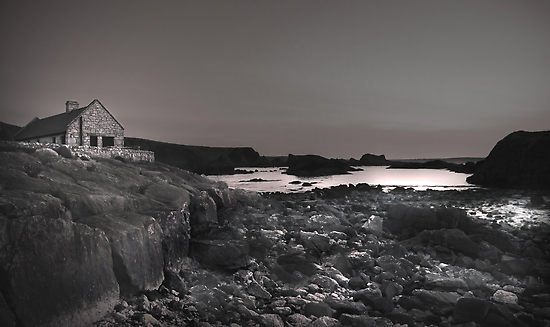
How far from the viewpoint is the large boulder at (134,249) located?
7621 millimetres

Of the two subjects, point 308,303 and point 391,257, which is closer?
point 308,303

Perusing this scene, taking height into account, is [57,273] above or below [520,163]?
below

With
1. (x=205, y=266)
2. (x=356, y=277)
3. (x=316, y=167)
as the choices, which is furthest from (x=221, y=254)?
(x=316, y=167)

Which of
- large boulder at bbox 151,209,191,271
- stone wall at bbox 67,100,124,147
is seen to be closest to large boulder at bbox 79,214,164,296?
large boulder at bbox 151,209,191,271

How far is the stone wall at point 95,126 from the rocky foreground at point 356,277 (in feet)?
34.2

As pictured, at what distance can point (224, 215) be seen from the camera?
17.4 meters

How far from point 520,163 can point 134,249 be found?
2136 inches

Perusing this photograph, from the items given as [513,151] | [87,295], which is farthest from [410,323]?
[513,151]

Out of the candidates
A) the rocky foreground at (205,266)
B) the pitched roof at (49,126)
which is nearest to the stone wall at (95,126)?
the pitched roof at (49,126)

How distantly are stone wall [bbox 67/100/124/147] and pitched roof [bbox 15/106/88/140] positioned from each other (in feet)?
Result: 1.16

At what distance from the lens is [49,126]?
2147 centimetres

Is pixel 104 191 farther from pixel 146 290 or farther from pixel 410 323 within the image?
pixel 410 323

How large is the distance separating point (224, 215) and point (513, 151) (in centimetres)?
4977

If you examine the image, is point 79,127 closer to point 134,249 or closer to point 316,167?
point 134,249
